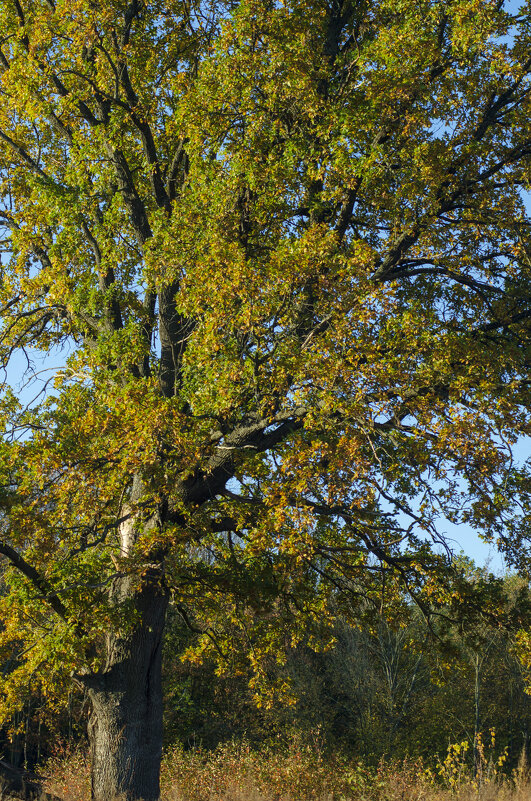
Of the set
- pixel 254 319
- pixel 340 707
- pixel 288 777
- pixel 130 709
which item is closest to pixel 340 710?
pixel 340 707

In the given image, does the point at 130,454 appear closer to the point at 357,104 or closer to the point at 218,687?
the point at 357,104

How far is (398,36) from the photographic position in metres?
9.47

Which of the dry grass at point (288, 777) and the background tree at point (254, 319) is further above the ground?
the background tree at point (254, 319)

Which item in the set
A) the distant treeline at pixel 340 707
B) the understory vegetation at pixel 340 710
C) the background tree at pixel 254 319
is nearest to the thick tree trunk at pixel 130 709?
the background tree at pixel 254 319

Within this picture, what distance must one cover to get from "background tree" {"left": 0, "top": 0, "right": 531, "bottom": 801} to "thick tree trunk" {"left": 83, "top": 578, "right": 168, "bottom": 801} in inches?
1.2

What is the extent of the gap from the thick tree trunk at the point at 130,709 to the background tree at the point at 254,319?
30 mm

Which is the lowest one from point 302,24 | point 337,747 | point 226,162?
point 337,747

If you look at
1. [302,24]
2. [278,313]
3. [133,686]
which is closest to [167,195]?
[302,24]

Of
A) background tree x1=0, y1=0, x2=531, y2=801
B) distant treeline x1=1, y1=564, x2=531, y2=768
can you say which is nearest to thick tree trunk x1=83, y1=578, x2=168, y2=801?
background tree x1=0, y1=0, x2=531, y2=801

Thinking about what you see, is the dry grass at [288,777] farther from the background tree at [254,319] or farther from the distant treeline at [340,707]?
the distant treeline at [340,707]

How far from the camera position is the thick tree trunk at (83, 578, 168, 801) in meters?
10.2

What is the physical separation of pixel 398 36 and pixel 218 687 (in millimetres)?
21044

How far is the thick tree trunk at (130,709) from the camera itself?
10.2m

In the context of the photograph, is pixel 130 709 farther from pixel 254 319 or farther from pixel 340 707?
pixel 340 707
